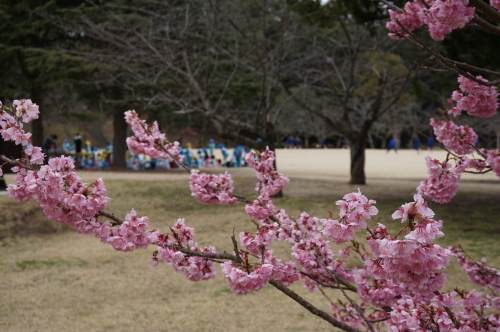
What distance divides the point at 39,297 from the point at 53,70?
44.3 ft

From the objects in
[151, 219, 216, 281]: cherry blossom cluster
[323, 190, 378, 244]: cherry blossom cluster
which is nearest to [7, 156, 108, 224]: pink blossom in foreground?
[151, 219, 216, 281]: cherry blossom cluster

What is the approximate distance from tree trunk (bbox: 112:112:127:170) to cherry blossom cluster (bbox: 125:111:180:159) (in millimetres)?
17850

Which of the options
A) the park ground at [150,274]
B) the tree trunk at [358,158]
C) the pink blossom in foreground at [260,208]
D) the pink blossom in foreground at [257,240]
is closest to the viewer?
the pink blossom in foreground at [257,240]

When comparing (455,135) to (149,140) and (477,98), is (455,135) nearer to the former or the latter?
(477,98)

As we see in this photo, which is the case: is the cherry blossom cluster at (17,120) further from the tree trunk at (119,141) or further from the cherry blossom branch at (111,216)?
the tree trunk at (119,141)

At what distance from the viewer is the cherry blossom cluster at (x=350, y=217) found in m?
1.80

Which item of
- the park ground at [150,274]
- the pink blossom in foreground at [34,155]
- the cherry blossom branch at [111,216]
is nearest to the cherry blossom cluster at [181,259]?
the cherry blossom branch at [111,216]

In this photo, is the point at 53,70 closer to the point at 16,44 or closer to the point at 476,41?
the point at 16,44

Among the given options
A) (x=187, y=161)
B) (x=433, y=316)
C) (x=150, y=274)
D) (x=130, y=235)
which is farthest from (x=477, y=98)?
(x=187, y=161)

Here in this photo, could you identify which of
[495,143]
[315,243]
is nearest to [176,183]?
[315,243]

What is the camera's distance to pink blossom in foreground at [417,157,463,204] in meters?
2.97

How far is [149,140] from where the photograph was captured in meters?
3.62

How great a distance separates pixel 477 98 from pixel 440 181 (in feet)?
1.57

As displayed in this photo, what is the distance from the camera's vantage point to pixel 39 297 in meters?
6.34
